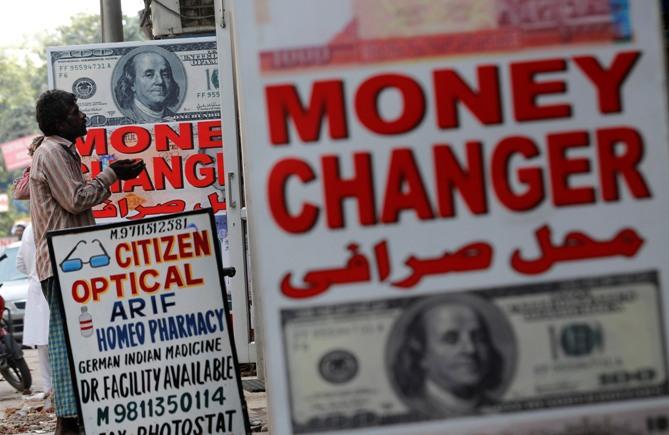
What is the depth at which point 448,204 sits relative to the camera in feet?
12.5

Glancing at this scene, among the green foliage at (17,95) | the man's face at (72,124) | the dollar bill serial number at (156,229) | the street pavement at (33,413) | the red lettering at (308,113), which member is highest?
the green foliage at (17,95)

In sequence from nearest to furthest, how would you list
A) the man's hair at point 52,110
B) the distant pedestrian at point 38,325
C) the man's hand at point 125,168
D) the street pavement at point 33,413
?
the man's hand at point 125,168 → the man's hair at point 52,110 → the street pavement at point 33,413 → the distant pedestrian at point 38,325

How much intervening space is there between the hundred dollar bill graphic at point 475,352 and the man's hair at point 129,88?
711cm

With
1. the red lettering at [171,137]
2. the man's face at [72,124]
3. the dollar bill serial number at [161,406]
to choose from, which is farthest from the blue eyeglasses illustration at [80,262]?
the red lettering at [171,137]

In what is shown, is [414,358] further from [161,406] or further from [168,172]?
[168,172]

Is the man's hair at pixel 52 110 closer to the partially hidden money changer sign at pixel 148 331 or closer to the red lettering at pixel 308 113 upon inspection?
the partially hidden money changer sign at pixel 148 331

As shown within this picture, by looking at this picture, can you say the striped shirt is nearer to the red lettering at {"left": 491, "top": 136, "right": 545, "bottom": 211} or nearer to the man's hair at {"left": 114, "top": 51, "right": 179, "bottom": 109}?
the red lettering at {"left": 491, "top": 136, "right": 545, "bottom": 211}

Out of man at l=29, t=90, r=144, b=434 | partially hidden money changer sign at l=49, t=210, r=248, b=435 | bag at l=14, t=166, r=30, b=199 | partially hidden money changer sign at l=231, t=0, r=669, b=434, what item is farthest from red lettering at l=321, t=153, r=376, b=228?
bag at l=14, t=166, r=30, b=199

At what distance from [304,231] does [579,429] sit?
3.19 feet

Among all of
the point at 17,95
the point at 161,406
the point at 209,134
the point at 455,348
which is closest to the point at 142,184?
the point at 209,134

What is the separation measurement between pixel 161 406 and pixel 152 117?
4876 millimetres

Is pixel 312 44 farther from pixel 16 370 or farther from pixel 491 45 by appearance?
pixel 16 370

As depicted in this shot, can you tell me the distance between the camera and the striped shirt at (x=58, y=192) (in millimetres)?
6637

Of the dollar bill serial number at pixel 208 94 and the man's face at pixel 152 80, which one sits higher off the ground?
the man's face at pixel 152 80
